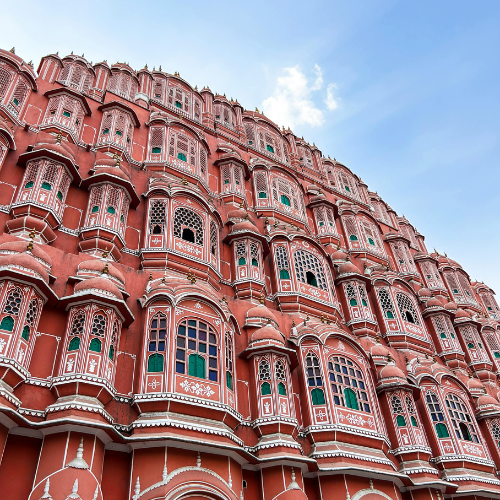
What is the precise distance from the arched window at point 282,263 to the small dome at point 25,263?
1061 cm

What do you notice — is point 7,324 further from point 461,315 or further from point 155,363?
point 461,315

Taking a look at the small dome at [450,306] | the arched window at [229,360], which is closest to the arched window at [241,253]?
the arched window at [229,360]

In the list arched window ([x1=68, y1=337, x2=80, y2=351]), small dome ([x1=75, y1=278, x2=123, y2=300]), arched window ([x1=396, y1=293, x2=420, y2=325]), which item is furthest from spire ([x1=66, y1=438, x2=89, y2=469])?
arched window ([x1=396, y1=293, x2=420, y2=325])

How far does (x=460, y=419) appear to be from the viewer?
66.8 ft

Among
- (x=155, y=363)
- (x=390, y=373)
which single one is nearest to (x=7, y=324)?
(x=155, y=363)

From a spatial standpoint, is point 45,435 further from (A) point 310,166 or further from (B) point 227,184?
(A) point 310,166

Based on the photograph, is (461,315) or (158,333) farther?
→ (461,315)

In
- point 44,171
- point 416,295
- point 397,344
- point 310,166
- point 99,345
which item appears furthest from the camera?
point 310,166

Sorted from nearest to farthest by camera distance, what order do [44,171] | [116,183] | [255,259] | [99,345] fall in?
[99,345] → [44,171] → [116,183] → [255,259]

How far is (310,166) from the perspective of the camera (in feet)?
111

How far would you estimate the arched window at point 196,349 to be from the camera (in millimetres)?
13680

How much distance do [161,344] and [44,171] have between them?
7843mm

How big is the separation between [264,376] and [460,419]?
10.2m

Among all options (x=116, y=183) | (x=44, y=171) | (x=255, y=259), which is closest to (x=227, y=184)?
(x=255, y=259)
